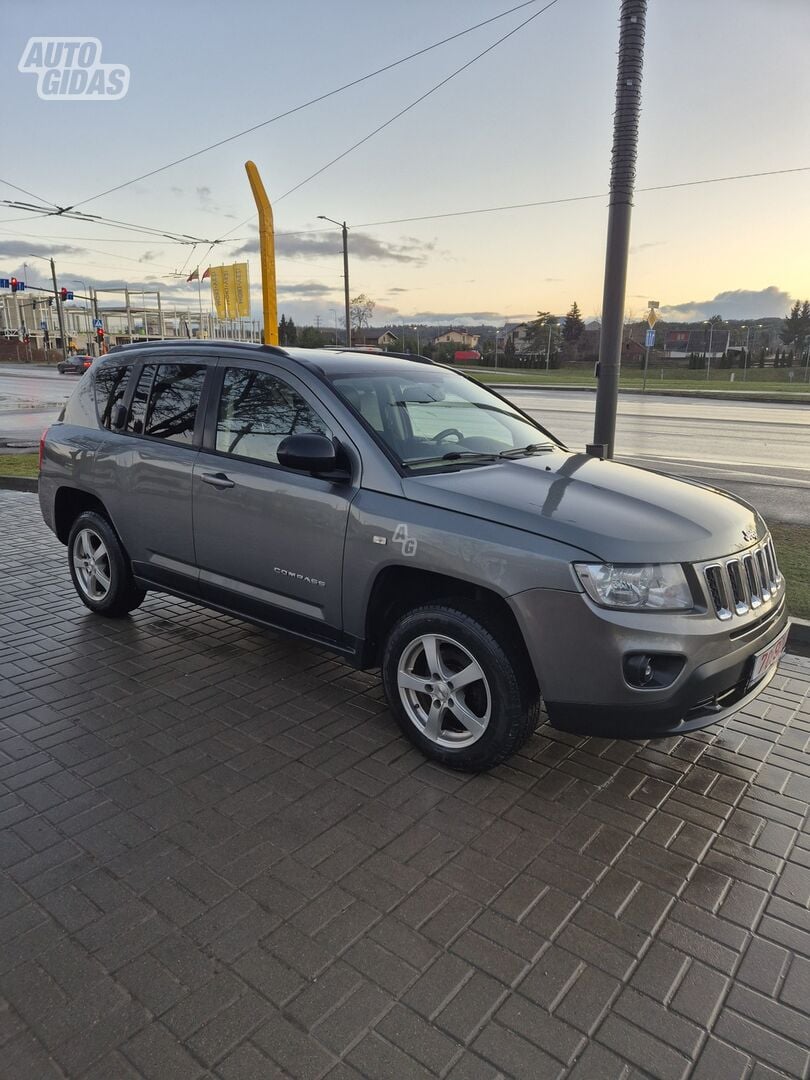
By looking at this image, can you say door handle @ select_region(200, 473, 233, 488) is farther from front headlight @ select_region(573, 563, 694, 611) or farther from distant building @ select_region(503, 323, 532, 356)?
distant building @ select_region(503, 323, 532, 356)

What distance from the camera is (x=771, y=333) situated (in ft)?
279

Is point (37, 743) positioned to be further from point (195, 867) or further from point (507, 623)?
point (507, 623)

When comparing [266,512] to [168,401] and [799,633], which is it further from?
[799,633]

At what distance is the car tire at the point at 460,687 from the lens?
3191 mm

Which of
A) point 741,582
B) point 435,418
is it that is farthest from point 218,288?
point 741,582

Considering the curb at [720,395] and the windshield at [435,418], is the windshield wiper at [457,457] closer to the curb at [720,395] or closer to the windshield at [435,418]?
the windshield at [435,418]

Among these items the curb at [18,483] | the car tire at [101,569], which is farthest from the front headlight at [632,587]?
the curb at [18,483]

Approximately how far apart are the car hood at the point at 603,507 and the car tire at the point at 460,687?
486 mm

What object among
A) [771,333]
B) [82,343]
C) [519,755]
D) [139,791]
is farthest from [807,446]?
[82,343]

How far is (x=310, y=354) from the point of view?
14.1ft

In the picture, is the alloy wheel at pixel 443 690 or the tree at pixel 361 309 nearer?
the alloy wheel at pixel 443 690

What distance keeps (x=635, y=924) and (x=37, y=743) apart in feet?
9.27

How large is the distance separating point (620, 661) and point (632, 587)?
0.29 meters

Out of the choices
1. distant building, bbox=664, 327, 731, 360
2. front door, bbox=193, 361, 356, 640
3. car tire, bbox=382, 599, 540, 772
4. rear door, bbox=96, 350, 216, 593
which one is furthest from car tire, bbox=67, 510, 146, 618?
distant building, bbox=664, 327, 731, 360
